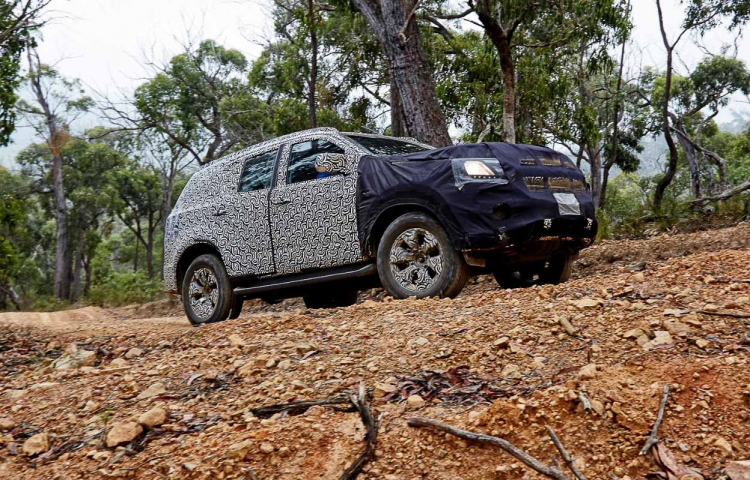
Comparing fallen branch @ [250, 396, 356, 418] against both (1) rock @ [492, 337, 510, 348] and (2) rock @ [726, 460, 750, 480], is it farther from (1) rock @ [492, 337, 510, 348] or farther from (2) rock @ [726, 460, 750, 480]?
(2) rock @ [726, 460, 750, 480]

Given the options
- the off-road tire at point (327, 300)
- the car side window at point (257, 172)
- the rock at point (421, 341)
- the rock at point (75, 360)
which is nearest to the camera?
the rock at point (421, 341)

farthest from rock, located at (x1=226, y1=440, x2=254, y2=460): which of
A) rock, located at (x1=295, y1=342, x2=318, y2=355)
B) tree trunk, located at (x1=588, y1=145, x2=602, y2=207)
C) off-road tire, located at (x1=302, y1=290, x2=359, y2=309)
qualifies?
tree trunk, located at (x1=588, y1=145, x2=602, y2=207)

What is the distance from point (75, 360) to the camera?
5.24m

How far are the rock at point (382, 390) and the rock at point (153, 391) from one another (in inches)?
52.4

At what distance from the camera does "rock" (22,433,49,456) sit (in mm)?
3437

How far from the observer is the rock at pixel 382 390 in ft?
11.3

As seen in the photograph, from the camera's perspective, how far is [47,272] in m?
40.2

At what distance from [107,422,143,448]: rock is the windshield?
387 centimetres

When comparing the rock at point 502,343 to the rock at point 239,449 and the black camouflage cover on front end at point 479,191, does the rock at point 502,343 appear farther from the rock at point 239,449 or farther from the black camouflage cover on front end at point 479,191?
the black camouflage cover on front end at point 479,191

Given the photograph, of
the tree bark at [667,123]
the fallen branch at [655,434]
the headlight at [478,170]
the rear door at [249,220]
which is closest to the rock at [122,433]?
the fallen branch at [655,434]

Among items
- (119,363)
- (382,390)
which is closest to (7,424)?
(119,363)

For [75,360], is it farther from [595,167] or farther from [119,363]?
[595,167]

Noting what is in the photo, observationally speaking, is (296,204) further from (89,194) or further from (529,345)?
(89,194)

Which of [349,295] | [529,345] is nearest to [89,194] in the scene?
[349,295]
